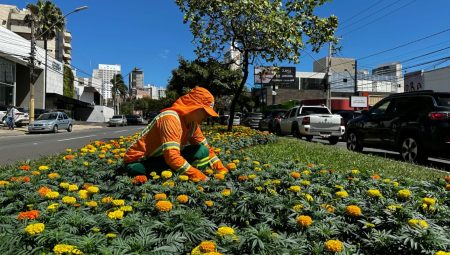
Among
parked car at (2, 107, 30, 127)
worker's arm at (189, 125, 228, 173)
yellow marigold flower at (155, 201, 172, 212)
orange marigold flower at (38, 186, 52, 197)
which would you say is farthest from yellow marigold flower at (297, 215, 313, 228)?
parked car at (2, 107, 30, 127)

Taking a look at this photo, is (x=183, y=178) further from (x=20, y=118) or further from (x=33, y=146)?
(x=20, y=118)

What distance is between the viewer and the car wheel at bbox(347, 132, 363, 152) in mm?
12539

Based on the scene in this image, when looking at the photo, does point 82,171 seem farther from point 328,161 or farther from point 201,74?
point 201,74

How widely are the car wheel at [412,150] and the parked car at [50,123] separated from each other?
916 inches

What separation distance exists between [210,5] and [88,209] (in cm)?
1226

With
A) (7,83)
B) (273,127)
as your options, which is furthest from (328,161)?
(7,83)

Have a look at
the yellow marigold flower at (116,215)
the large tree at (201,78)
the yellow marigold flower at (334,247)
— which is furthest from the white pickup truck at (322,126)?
the yellow marigold flower at (334,247)

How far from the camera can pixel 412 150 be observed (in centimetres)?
966

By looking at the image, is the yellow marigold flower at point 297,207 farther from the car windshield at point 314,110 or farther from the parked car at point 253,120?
the parked car at point 253,120

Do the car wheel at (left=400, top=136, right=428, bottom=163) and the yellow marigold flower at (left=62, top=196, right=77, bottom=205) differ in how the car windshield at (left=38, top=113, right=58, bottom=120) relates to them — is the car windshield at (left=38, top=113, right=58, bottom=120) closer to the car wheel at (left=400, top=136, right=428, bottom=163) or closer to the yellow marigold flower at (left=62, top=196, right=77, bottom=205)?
the car wheel at (left=400, top=136, right=428, bottom=163)

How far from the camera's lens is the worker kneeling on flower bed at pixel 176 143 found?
4.00m

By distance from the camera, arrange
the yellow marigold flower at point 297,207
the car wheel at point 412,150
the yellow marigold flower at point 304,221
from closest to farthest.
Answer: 1. the yellow marigold flower at point 304,221
2. the yellow marigold flower at point 297,207
3. the car wheel at point 412,150

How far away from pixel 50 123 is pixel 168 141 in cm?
2619

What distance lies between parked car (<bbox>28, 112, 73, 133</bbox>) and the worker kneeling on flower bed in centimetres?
2489
